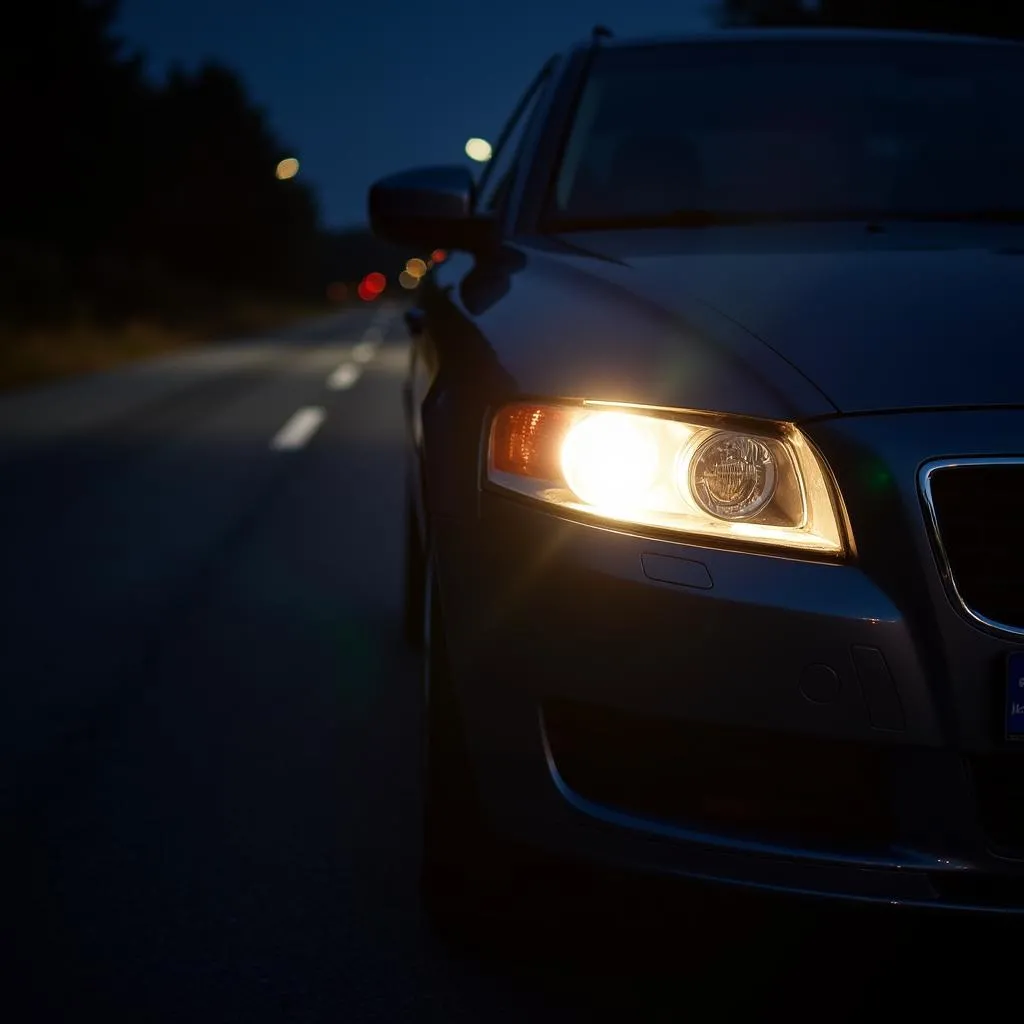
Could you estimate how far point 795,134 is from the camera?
11.8 ft

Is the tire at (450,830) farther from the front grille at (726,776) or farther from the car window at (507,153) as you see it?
the car window at (507,153)

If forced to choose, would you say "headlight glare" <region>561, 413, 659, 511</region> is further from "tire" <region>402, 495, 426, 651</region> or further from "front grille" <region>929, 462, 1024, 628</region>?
"tire" <region>402, 495, 426, 651</region>

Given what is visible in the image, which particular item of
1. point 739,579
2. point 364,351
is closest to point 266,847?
point 739,579

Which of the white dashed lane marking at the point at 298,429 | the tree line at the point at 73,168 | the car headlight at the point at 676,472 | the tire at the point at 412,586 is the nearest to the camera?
the car headlight at the point at 676,472

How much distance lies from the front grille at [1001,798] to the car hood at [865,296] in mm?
486

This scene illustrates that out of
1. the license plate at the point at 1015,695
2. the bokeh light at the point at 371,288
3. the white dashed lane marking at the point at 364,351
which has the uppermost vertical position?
the license plate at the point at 1015,695

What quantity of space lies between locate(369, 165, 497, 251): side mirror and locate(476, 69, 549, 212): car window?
13cm

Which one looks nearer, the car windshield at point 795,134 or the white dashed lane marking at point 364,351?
the car windshield at point 795,134

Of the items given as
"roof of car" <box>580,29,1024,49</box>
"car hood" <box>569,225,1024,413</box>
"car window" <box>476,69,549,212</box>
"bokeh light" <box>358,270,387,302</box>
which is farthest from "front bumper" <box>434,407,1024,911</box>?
"bokeh light" <box>358,270,387,302</box>

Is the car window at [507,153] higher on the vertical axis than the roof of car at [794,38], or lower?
lower

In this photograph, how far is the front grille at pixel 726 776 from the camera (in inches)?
84.0

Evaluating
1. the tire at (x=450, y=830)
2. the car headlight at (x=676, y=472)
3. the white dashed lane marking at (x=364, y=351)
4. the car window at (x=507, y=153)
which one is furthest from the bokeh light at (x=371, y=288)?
the car headlight at (x=676, y=472)

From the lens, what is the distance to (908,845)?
6.93 feet

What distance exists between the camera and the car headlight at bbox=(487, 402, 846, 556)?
2195 millimetres
